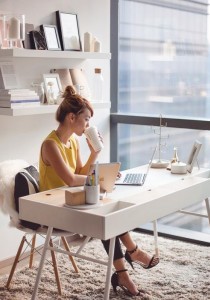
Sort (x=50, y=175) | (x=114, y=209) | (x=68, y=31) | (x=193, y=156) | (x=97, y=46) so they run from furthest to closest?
(x=97, y=46), (x=68, y=31), (x=193, y=156), (x=50, y=175), (x=114, y=209)

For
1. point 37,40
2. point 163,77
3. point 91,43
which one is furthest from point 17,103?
point 163,77

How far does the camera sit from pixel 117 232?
254cm

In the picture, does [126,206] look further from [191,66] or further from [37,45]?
[191,66]

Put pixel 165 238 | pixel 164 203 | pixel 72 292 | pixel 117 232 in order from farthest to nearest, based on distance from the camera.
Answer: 1. pixel 165 238
2. pixel 72 292
3. pixel 164 203
4. pixel 117 232

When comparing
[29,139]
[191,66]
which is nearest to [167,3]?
[191,66]

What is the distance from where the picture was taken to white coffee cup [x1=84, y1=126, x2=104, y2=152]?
2973 mm

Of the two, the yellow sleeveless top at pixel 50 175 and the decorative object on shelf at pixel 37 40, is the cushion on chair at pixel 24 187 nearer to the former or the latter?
the yellow sleeveless top at pixel 50 175

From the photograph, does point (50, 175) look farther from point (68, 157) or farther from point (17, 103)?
point (17, 103)

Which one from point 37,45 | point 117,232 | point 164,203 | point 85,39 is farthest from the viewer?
point 85,39

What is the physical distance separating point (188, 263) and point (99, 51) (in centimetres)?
165

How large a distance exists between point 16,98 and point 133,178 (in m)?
0.86

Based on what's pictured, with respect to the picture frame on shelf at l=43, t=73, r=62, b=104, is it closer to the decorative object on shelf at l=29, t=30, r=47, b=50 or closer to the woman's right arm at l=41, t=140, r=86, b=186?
the decorative object on shelf at l=29, t=30, r=47, b=50

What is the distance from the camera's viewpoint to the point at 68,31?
3820 millimetres

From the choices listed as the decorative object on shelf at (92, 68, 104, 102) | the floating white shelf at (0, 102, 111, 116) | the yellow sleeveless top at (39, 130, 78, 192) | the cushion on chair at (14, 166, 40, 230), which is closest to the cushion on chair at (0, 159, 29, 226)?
the cushion on chair at (14, 166, 40, 230)
